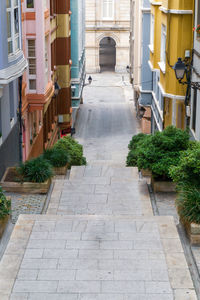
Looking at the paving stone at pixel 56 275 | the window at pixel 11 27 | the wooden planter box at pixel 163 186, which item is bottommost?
the wooden planter box at pixel 163 186

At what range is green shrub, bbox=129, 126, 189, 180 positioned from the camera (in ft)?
51.1

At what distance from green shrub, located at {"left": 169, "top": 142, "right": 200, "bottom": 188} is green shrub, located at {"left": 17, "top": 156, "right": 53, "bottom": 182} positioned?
198 inches

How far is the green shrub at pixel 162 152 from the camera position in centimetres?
1559

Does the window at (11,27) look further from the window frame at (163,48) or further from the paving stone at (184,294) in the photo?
the paving stone at (184,294)

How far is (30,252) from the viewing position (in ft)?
35.8

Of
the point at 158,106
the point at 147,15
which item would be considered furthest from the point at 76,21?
the point at 158,106

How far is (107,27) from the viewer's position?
230ft

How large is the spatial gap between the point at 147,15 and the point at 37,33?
56.5 ft

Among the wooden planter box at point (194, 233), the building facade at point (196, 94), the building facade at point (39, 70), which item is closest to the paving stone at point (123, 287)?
the wooden planter box at point (194, 233)

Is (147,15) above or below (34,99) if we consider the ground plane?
above

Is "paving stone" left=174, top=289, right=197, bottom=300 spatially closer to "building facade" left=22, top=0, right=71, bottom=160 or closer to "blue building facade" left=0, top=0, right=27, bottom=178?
"blue building facade" left=0, top=0, right=27, bottom=178

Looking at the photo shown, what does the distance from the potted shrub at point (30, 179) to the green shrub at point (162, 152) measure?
2824 millimetres

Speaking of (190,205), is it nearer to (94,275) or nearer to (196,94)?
(94,275)

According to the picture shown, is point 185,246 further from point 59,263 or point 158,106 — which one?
point 158,106
